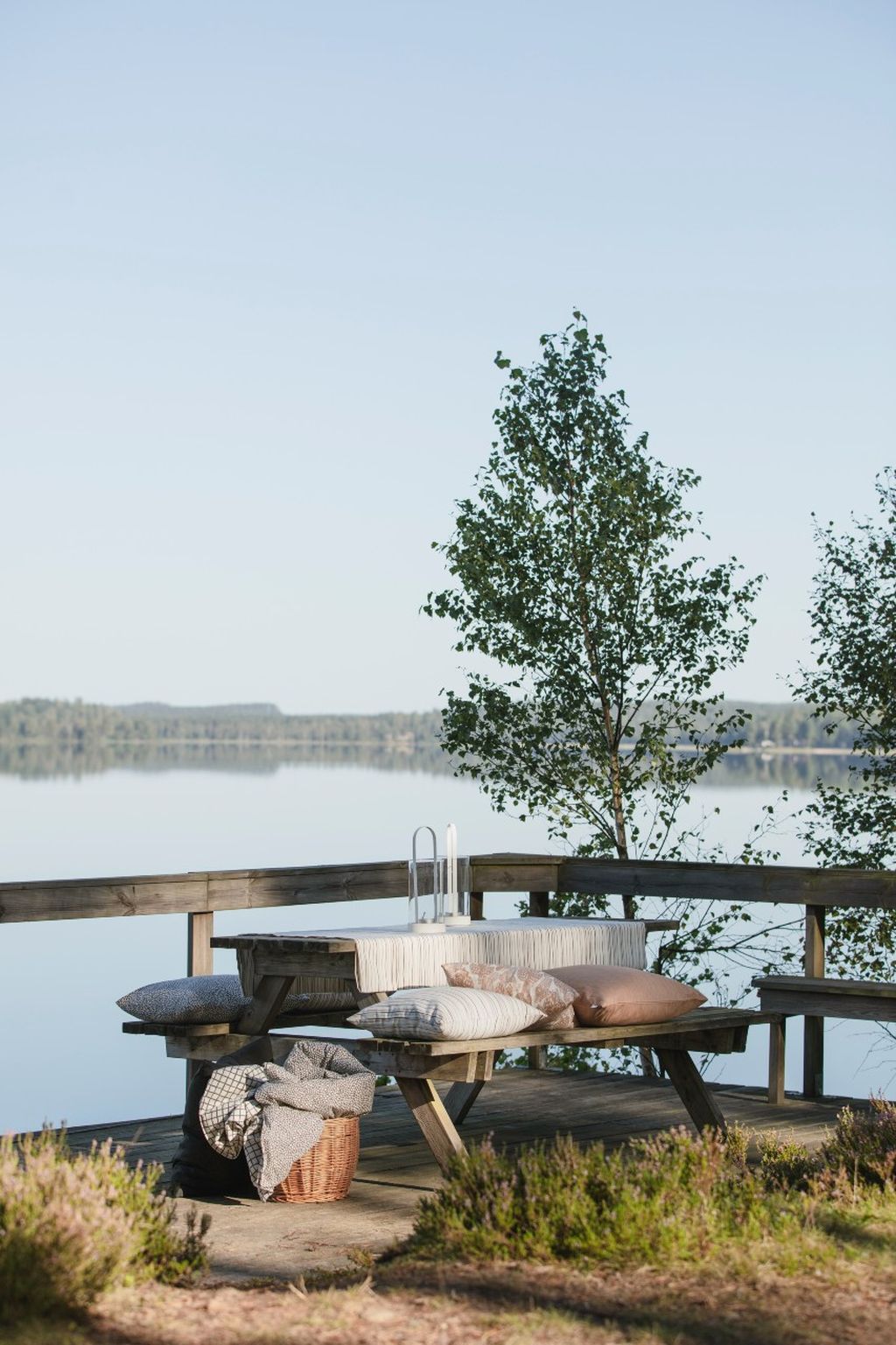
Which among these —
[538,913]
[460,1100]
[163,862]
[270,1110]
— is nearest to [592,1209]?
[270,1110]

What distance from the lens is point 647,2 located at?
14.1m

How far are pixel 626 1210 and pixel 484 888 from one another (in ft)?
12.2

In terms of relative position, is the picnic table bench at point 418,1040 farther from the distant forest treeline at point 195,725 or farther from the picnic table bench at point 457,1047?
the distant forest treeline at point 195,725

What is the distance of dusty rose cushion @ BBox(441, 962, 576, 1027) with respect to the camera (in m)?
4.92

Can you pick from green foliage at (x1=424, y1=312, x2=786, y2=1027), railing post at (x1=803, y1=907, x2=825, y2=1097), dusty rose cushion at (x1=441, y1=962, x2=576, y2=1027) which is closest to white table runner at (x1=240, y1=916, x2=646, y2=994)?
dusty rose cushion at (x1=441, y1=962, x2=576, y2=1027)

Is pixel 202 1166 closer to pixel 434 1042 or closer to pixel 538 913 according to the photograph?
pixel 434 1042

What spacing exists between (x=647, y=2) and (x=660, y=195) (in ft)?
11.2

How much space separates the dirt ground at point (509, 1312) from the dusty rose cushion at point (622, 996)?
5.08 feet

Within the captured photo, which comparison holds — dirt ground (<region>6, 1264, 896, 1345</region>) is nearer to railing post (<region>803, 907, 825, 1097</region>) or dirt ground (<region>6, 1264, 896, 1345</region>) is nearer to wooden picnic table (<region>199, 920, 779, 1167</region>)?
wooden picnic table (<region>199, 920, 779, 1167</region>)

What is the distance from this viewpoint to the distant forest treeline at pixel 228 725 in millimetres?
21278

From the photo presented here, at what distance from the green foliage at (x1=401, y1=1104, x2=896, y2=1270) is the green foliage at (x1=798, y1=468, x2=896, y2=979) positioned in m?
6.31

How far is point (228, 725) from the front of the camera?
88562 millimetres

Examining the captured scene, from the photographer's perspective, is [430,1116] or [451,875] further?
[451,875]

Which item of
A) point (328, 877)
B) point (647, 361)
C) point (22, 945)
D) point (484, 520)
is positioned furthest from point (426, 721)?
point (328, 877)
